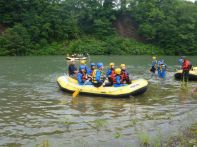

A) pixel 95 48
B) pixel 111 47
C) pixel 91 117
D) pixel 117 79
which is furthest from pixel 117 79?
pixel 111 47

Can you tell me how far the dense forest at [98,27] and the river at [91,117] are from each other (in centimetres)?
2907

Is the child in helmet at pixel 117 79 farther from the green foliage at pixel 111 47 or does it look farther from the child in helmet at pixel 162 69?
the green foliage at pixel 111 47

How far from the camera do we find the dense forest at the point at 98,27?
43.3 metres

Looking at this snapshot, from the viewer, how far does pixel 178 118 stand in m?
9.45

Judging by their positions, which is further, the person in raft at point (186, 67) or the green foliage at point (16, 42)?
the green foliage at point (16, 42)

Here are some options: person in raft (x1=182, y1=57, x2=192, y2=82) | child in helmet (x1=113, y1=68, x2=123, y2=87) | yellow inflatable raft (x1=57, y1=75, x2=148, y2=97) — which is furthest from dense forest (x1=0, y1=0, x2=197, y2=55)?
child in helmet (x1=113, y1=68, x2=123, y2=87)

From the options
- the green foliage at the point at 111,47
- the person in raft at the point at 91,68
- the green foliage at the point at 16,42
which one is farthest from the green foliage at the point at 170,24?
the person in raft at the point at 91,68

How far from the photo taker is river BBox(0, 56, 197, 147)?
774cm

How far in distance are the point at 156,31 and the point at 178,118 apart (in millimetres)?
40054

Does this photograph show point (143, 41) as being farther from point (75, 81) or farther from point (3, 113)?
point (3, 113)

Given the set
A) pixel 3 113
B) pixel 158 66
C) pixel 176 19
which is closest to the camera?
pixel 3 113

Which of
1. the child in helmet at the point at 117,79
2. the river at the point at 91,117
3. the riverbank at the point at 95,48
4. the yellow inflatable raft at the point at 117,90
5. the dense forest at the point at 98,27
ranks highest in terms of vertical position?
the dense forest at the point at 98,27

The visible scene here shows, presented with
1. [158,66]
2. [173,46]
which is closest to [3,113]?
[158,66]

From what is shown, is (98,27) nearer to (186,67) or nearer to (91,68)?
(186,67)
